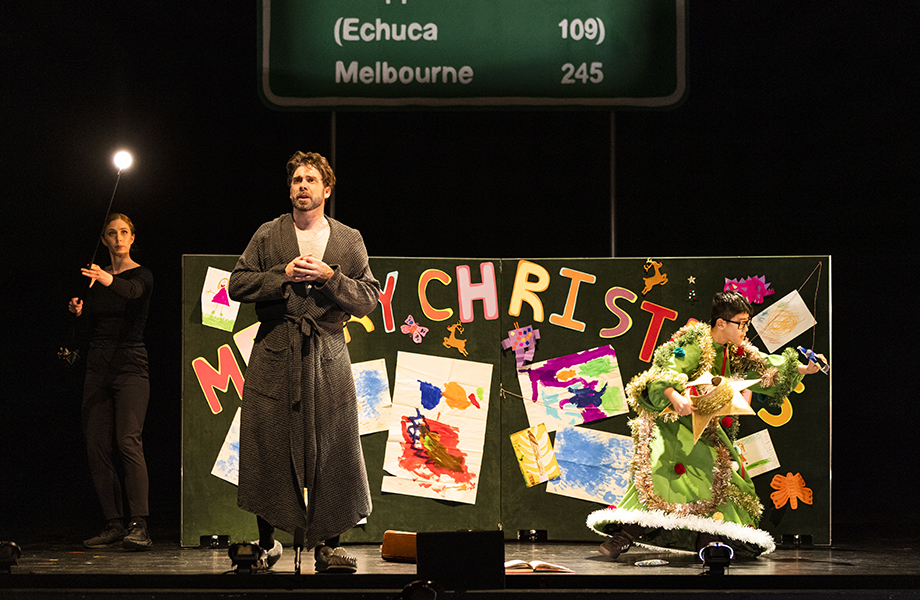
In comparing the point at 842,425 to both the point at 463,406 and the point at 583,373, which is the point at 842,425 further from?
the point at 463,406

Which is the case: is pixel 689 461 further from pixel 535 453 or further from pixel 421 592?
pixel 421 592

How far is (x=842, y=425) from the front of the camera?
6176 mm

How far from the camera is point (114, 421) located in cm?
486

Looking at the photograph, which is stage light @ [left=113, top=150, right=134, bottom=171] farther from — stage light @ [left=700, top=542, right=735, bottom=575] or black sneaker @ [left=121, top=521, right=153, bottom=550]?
stage light @ [left=700, top=542, right=735, bottom=575]

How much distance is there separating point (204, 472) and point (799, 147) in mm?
3854

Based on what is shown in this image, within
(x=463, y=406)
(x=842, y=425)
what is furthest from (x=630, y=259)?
(x=842, y=425)

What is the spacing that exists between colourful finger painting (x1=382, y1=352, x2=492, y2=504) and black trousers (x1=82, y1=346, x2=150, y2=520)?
1.20 m

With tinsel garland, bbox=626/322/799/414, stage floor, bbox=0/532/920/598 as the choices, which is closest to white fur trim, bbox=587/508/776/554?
stage floor, bbox=0/532/920/598

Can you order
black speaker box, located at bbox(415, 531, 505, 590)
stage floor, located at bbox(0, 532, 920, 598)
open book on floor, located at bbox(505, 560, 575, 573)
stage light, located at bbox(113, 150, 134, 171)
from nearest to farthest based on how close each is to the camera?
black speaker box, located at bbox(415, 531, 505, 590)
stage floor, located at bbox(0, 532, 920, 598)
open book on floor, located at bbox(505, 560, 575, 573)
stage light, located at bbox(113, 150, 134, 171)

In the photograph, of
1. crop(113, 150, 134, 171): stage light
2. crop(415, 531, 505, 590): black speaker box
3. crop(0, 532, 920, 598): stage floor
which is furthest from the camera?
crop(113, 150, 134, 171): stage light

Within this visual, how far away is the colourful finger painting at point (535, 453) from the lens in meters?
5.14

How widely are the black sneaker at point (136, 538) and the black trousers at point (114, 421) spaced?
5cm

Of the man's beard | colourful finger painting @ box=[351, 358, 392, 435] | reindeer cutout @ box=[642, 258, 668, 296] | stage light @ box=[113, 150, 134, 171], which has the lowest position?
colourful finger painting @ box=[351, 358, 392, 435]

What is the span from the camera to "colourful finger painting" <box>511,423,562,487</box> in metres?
5.14
